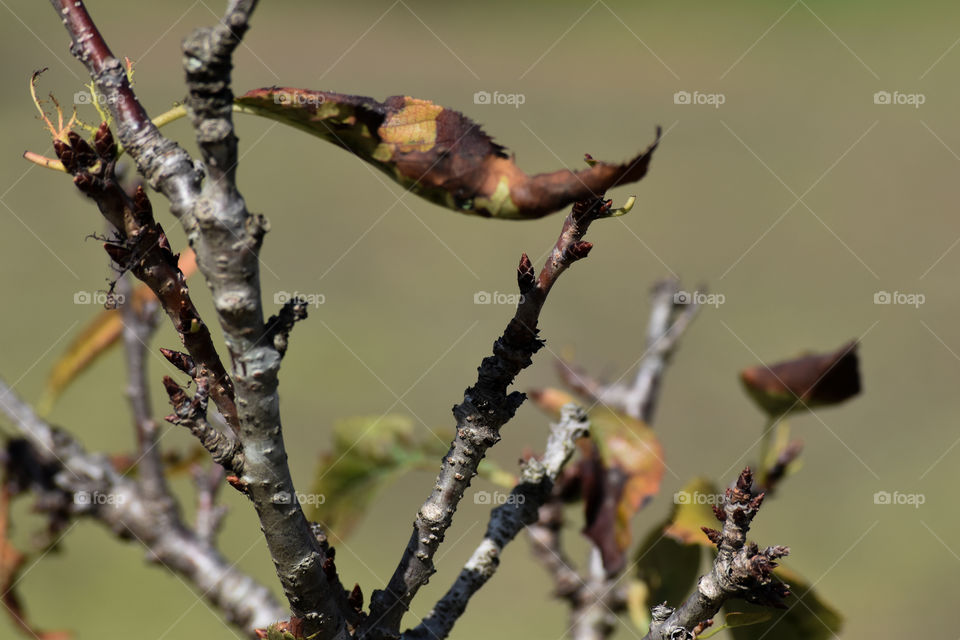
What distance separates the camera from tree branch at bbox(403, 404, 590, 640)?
78 centimetres

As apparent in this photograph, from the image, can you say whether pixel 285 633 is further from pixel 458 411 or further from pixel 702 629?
pixel 702 629

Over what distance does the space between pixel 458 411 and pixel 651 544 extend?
45cm

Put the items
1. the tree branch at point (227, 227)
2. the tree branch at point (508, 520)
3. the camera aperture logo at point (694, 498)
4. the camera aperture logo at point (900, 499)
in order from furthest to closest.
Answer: the camera aperture logo at point (900, 499), the camera aperture logo at point (694, 498), the tree branch at point (508, 520), the tree branch at point (227, 227)

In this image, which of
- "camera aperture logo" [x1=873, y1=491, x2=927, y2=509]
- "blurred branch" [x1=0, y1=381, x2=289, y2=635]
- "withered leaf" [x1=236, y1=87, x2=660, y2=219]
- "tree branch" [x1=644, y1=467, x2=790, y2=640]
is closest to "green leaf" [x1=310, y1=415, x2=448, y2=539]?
"blurred branch" [x1=0, y1=381, x2=289, y2=635]

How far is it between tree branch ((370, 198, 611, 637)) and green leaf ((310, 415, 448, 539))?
22.0 inches

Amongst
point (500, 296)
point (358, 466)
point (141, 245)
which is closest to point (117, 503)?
point (358, 466)

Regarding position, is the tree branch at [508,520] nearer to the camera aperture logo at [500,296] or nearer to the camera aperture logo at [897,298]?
the camera aperture logo at [500,296]

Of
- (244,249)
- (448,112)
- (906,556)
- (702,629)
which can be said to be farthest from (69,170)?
(906,556)

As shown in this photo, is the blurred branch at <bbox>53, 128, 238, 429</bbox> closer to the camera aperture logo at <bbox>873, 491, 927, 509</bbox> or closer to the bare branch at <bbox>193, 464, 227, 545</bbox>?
the bare branch at <bbox>193, 464, 227, 545</bbox>

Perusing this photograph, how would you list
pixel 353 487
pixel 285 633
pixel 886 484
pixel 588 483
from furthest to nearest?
pixel 886 484
pixel 353 487
pixel 588 483
pixel 285 633

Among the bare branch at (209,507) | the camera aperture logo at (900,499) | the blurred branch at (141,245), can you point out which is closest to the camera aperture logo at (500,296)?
the blurred branch at (141,245)

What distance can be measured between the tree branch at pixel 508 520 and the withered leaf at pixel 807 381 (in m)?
0.32

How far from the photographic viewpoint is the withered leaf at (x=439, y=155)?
49 centimetres

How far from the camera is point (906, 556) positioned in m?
3.71
